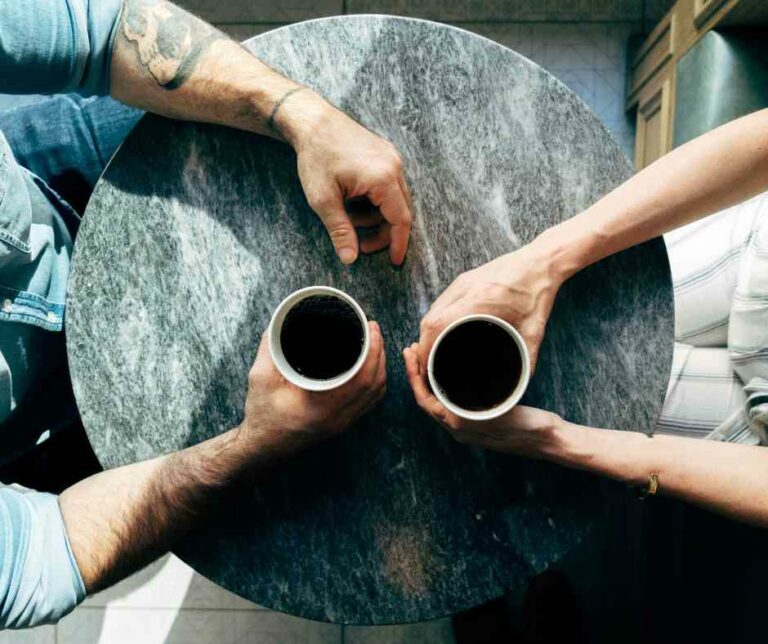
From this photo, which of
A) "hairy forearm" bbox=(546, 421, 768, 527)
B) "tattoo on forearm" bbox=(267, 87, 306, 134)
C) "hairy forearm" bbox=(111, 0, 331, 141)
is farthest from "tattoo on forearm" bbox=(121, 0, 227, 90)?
"hairy forearm" bbox=(546, 421, 768, 527)

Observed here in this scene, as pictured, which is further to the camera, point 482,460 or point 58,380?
point 58,380

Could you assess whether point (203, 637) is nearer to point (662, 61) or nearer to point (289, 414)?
point (289, 414)

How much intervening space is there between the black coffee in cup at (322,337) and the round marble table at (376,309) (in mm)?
126

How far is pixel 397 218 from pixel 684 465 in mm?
521

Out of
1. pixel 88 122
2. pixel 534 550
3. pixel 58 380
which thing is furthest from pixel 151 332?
pixel 534 550

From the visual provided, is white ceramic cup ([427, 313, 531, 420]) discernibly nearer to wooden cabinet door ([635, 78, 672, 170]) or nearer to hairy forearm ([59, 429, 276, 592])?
hairy forearm ([59, 429, 276, 592])

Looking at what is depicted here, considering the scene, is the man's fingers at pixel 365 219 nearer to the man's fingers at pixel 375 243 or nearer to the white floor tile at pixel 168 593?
the man's fingers at pixel 375 243

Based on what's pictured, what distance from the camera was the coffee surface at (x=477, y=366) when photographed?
71cm

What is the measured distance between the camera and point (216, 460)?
0.79 m

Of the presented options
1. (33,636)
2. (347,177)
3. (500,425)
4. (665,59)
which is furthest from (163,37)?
(33,636)

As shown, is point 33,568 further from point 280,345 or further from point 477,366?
point 477,366

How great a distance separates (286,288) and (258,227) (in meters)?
0.09

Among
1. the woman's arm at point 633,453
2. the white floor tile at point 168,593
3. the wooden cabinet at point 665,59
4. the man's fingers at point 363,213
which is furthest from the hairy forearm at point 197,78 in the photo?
the white floor tile at point 168,593

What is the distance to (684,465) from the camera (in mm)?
858
